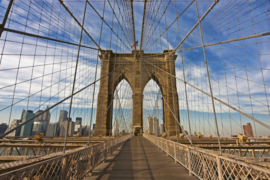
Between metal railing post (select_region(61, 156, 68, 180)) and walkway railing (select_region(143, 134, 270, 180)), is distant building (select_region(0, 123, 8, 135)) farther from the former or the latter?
walkway railing (select_region(143, 134, 270, 180))

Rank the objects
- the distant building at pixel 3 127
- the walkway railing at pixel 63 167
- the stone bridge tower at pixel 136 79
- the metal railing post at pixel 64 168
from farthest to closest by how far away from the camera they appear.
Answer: the stone bridge tower at pixel 136 79, the distant building at pixel 3 127, the metal railing post at pixel 64 168, the walkway railing at pixel 63 167

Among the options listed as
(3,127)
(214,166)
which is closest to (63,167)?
(214,166)

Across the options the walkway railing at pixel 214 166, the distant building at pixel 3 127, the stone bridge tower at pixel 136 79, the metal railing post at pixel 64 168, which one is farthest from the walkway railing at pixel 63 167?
the stone bridge tower at pixel 136 79

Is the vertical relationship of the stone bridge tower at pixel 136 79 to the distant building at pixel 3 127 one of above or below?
above

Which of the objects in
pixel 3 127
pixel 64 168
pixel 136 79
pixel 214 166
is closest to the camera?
pixel 64 168

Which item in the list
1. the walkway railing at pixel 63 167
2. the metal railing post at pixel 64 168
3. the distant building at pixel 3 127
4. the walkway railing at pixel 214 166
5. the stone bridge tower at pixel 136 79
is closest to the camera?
the walkway railing at pixel 63 167

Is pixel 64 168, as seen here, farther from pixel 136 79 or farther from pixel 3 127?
pixel 136 79

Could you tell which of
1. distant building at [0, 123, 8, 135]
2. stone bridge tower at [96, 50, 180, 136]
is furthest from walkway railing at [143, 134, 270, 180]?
stone bridge tower at [96, 50, 180, 136]

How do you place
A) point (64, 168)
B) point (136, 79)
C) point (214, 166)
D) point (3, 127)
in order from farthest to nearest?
point (136, 79) → point (3, 127) → point (214, 166) → point (64, 168)

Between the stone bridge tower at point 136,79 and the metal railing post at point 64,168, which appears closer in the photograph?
the metal railing post at point 64,168

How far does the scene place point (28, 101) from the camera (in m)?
5.54

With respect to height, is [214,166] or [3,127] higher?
[3,127]

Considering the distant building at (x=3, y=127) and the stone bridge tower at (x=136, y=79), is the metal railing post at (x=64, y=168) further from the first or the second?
the stone bridge tower at (x=136, y=79)

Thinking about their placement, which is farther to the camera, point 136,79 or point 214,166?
point 136,79
